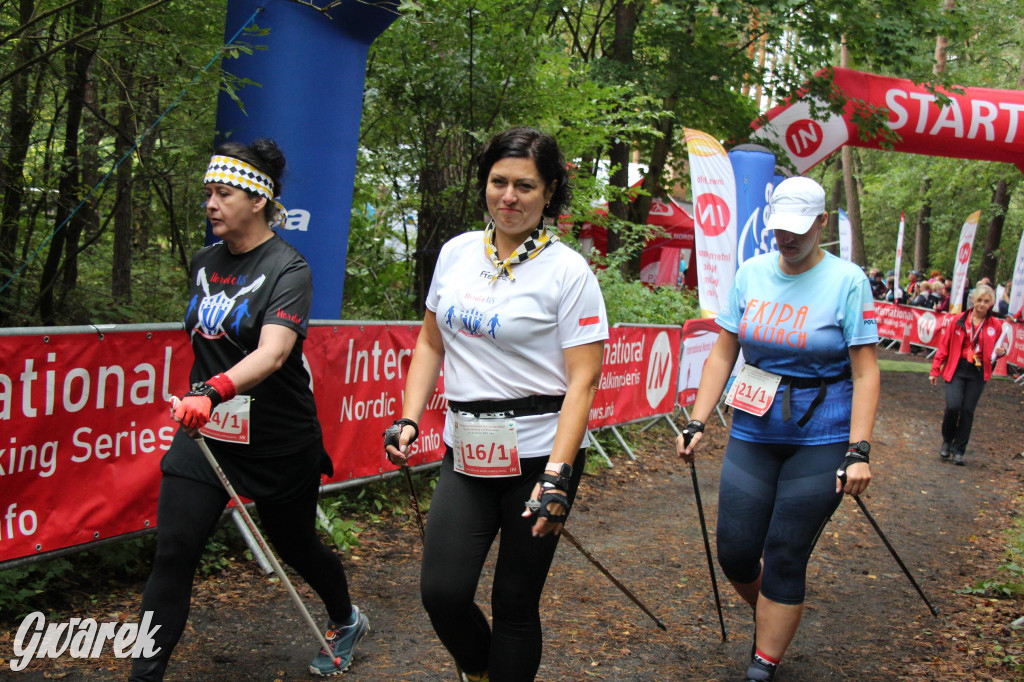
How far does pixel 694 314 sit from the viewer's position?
15125mm

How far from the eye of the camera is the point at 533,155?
120 inches

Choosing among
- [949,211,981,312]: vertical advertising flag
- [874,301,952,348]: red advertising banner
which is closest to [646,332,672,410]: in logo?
[949,211,981,312]: vertical advertising flag

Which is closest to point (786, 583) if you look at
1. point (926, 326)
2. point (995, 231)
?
point (926, 326)

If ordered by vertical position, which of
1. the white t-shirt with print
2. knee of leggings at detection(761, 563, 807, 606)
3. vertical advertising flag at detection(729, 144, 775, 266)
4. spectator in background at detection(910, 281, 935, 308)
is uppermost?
vertical advertising flag at detection(729, 144, 775, 266)

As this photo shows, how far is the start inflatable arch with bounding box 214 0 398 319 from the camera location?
5863 mm

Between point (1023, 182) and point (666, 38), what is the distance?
17336mm

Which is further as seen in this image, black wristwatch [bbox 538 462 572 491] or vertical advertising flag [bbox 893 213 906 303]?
vertical advertising flag [bbox 893 213 906 303]

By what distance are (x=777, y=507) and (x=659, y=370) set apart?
6.87 m

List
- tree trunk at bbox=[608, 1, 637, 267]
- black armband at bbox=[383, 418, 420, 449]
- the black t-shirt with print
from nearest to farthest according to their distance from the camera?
1. black armband at bbox=[383, 418, 420, 449]
2. the black t-shirt with print
3. tree trunk at bbox=[608, 1, 637, 267]

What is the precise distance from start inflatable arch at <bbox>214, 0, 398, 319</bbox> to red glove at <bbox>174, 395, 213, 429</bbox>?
10.6 feet

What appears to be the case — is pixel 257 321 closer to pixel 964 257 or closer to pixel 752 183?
pixel 752 183

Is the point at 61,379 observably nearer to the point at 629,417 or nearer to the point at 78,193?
the point at 78,193

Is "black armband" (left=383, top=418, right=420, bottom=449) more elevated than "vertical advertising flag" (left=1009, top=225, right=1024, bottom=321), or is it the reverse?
"vertical advertising flag" (left=1009, top=225, right=1024, bottom=321)

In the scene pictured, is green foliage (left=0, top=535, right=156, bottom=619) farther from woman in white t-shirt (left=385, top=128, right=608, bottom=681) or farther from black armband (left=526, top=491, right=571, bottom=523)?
black armband (left=526, top=491, right=571, bottom=523)
